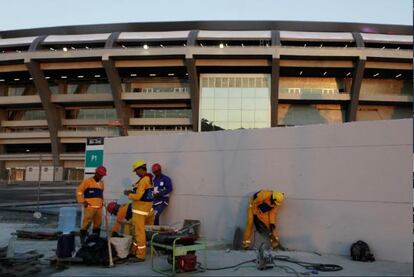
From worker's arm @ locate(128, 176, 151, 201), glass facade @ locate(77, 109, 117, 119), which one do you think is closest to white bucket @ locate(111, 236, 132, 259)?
worker's arm @ locate(128, 176, 151, 201)

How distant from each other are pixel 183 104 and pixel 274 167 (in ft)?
140

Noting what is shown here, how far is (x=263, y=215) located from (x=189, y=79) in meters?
38.4

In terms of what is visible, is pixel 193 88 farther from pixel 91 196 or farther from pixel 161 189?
pixel 91 196

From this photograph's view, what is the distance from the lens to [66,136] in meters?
51.6

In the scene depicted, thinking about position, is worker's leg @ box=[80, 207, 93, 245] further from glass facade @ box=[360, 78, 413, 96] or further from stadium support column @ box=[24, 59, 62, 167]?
Result: glass facade @ box=[360, 78, 413, 96]

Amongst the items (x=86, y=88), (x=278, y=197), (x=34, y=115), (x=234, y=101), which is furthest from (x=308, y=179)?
(x=34, y=115)

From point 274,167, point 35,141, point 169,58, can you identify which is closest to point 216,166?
point 274,167

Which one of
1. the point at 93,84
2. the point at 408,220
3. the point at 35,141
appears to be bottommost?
the point at 408,220

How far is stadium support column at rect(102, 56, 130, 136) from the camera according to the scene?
46.1 metres

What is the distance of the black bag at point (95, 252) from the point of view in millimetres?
7059

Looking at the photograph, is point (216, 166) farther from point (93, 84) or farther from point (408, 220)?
point (93, 84)

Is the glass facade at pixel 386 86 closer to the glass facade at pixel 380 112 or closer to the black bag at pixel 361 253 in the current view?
the glass facade at pixel 380 112

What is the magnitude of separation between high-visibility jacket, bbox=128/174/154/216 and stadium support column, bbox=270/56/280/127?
123 ft

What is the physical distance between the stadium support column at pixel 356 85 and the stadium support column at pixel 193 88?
53.1 ft
